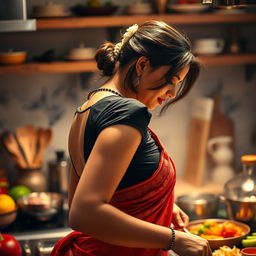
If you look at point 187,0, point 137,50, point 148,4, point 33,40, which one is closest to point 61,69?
point 33,40

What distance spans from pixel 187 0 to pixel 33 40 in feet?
2.77

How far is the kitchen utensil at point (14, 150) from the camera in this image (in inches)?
120

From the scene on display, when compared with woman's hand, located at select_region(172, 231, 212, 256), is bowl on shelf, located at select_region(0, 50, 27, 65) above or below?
above

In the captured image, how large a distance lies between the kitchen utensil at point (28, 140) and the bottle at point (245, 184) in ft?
3.71

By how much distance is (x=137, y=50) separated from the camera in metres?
1.54

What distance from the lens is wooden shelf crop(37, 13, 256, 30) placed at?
293cm

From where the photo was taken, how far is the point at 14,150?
3062mm

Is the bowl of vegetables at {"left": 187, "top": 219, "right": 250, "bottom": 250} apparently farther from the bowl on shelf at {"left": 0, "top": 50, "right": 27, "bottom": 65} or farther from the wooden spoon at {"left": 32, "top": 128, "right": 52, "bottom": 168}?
the bowl on shelf at {"left": 0, "top": 50, "right": 27, "bottom": 65}

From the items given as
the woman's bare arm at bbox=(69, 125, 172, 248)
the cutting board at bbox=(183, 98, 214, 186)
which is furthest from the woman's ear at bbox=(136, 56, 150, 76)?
the cutting board at bbox=(183, 98, 214, 186)

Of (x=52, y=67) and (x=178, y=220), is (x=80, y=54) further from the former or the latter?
(x=178, y=220)

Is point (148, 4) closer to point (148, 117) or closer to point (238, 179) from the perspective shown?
point (238, 179)

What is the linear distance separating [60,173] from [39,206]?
35cm

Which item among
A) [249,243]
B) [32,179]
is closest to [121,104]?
[249,243]

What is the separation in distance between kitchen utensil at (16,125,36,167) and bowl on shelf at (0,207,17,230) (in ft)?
1.36
